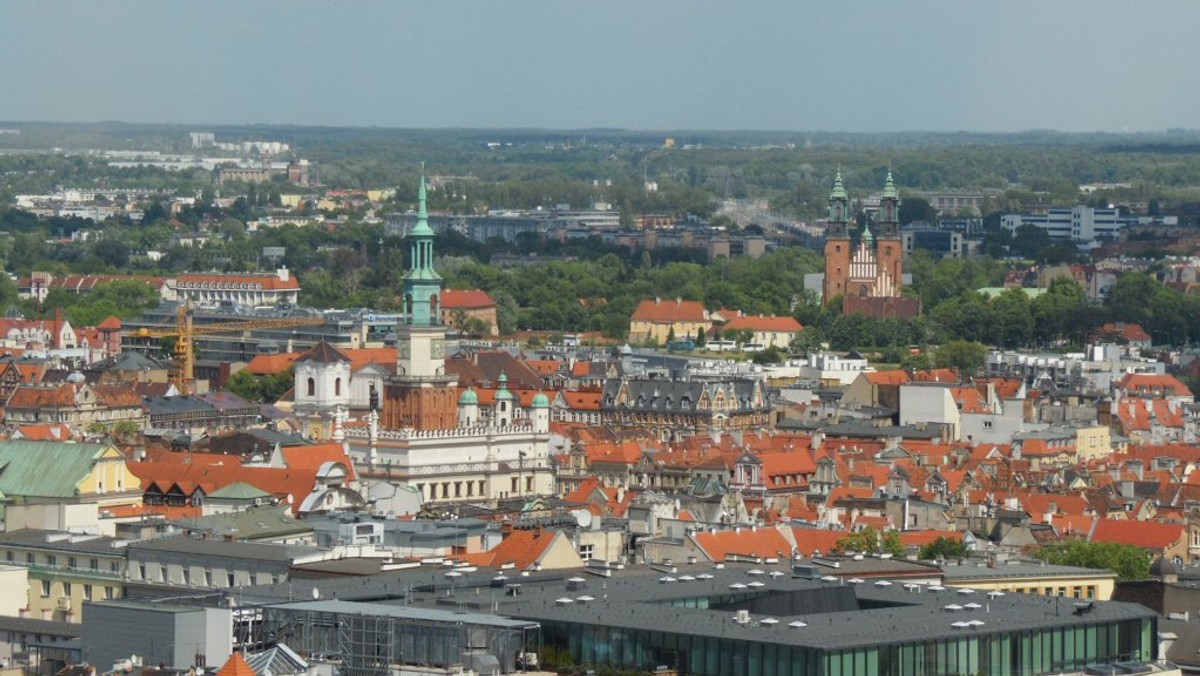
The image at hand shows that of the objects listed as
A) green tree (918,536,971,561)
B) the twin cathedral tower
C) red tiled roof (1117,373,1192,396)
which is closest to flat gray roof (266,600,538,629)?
green tree (918,536,971,561)

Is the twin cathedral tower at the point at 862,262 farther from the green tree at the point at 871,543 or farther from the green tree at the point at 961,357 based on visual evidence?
the green tree at the point at 871,543

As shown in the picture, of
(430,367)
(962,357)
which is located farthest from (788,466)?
(962,357)

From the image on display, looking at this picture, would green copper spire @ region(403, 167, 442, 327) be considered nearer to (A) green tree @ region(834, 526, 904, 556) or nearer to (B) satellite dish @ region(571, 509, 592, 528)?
(B) satellite dish @ region(571, 509, 592, 528)

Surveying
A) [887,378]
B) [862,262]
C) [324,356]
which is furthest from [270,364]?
[862,262]

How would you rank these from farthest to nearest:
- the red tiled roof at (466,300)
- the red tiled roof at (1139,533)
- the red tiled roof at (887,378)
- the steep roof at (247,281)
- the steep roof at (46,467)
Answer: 1. the steep roof at (247,281)
2. the red tiled roof at (466,300)
3. the red tiled roof at (887,378)
4. the red tiled roof at (1139,533)
5. the steep roof at (46,467)

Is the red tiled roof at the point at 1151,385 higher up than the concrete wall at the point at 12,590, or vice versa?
the concrete wall at the point at 12,590

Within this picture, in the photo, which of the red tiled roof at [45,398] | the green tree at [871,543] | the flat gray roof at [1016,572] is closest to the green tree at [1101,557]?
the green tree at [871,543]

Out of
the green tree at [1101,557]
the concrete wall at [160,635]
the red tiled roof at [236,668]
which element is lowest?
the green tree at [1101,557]
